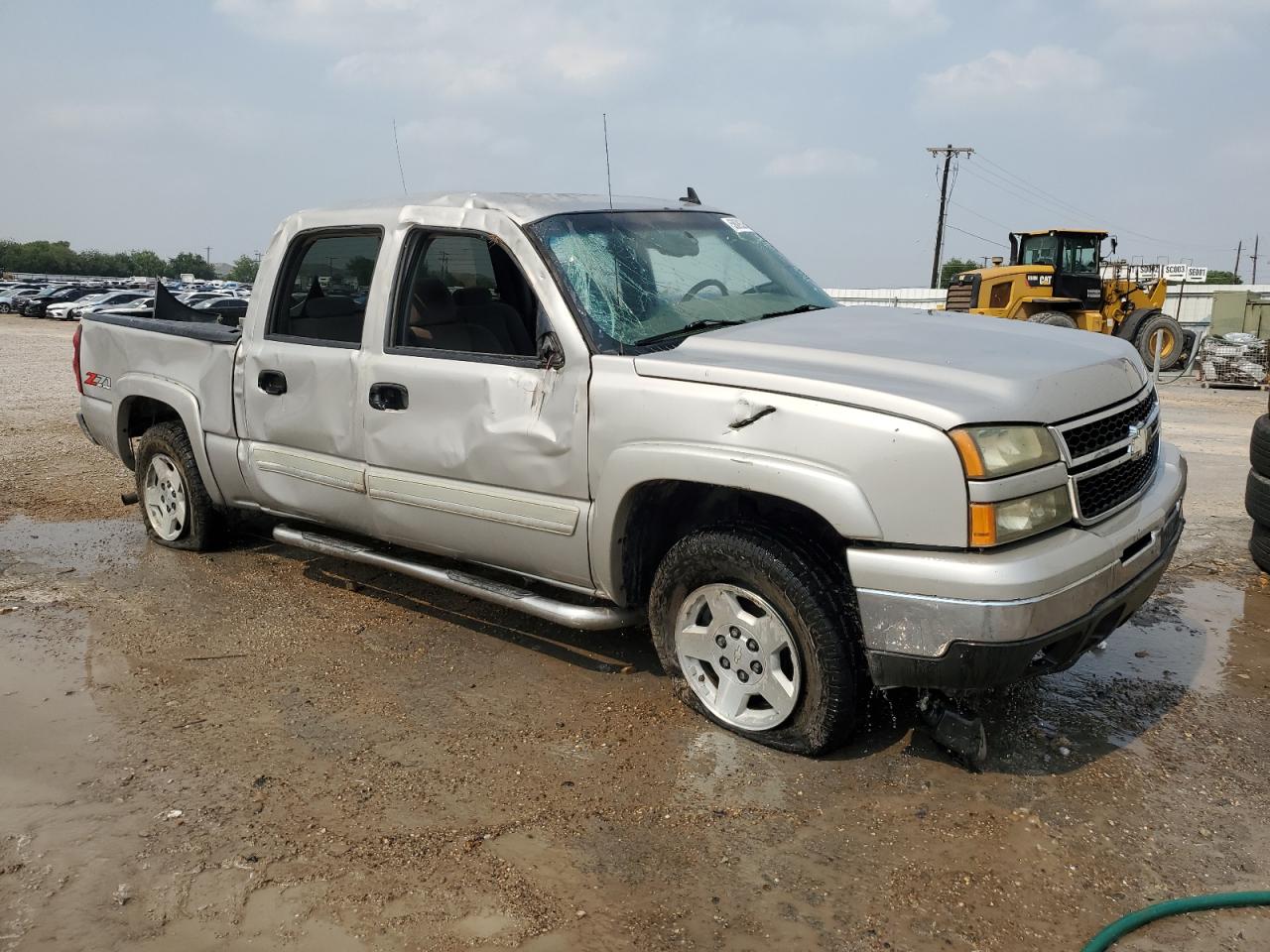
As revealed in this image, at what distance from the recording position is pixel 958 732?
3.51 metres

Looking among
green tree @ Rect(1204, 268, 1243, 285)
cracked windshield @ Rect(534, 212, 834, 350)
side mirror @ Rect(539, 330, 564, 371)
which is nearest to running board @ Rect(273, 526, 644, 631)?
side mirror @ Rect(539, 330, 564, 371)

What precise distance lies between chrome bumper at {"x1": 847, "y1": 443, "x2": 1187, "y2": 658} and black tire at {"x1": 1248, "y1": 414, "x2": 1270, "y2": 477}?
2.75m

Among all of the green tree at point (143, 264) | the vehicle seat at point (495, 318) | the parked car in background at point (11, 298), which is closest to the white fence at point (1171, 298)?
the vehicle seat at point (495, 318)

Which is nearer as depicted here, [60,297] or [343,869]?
[343,869]

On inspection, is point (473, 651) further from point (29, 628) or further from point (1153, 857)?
point (1153, 857)

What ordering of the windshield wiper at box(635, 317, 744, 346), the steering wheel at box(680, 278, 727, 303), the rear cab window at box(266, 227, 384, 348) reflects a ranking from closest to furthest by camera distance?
the windshield wiper at box(635, 317, 744, 346) → the steering wheel at box(680, 278, 727, 303) → the rear cab window at box(266, 227, 384, 348)

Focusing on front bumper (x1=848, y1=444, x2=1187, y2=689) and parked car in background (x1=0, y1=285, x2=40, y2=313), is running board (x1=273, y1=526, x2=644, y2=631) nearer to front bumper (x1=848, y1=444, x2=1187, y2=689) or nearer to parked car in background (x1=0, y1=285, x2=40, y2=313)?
front bumper (x1=848, y1=444, x2=1187, y2=689)

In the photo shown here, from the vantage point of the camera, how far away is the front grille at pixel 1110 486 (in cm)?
333

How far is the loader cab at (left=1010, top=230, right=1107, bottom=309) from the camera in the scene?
19516 millimetres

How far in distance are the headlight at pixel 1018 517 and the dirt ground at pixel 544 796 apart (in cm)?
91

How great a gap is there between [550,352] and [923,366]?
1.36m

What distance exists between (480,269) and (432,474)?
2.94 ft

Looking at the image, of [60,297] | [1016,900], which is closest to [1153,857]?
[1016,900]

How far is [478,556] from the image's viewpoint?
4.39 metres
